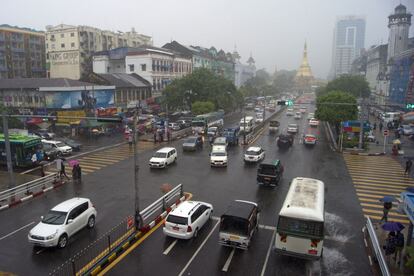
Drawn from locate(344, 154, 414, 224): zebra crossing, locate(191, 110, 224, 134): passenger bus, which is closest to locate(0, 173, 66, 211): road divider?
locate(344, 154, 414, 224): zebra crossing

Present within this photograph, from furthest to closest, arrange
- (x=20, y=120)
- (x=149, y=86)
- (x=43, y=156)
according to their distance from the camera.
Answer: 1. (x=149, y=86)
2. (x=20, y=120)
3. (x=43, y=156)

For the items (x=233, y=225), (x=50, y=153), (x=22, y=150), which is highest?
(x=22, y=150)

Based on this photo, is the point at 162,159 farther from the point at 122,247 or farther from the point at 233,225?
the point at 233,225

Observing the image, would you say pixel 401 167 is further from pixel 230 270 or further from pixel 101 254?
pixel 101 254

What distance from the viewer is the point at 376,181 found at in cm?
2812

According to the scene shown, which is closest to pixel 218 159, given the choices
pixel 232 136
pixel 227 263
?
pixel 232 136

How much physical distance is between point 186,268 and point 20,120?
47764mm

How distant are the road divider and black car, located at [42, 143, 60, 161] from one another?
30.2ft

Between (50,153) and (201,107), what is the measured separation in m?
33.1

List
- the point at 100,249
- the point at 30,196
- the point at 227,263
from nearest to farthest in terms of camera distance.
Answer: the point at 227,263 < the point at 100,249 < the point at 30,196

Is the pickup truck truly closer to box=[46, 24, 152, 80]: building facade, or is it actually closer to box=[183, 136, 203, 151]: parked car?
box=[183, 136, 203, 151]: parked car

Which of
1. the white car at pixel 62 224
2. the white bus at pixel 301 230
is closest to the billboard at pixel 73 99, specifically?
the white car at pixel 62 224

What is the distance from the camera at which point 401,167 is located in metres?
33.8

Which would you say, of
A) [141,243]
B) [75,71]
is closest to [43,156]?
[141,243]
